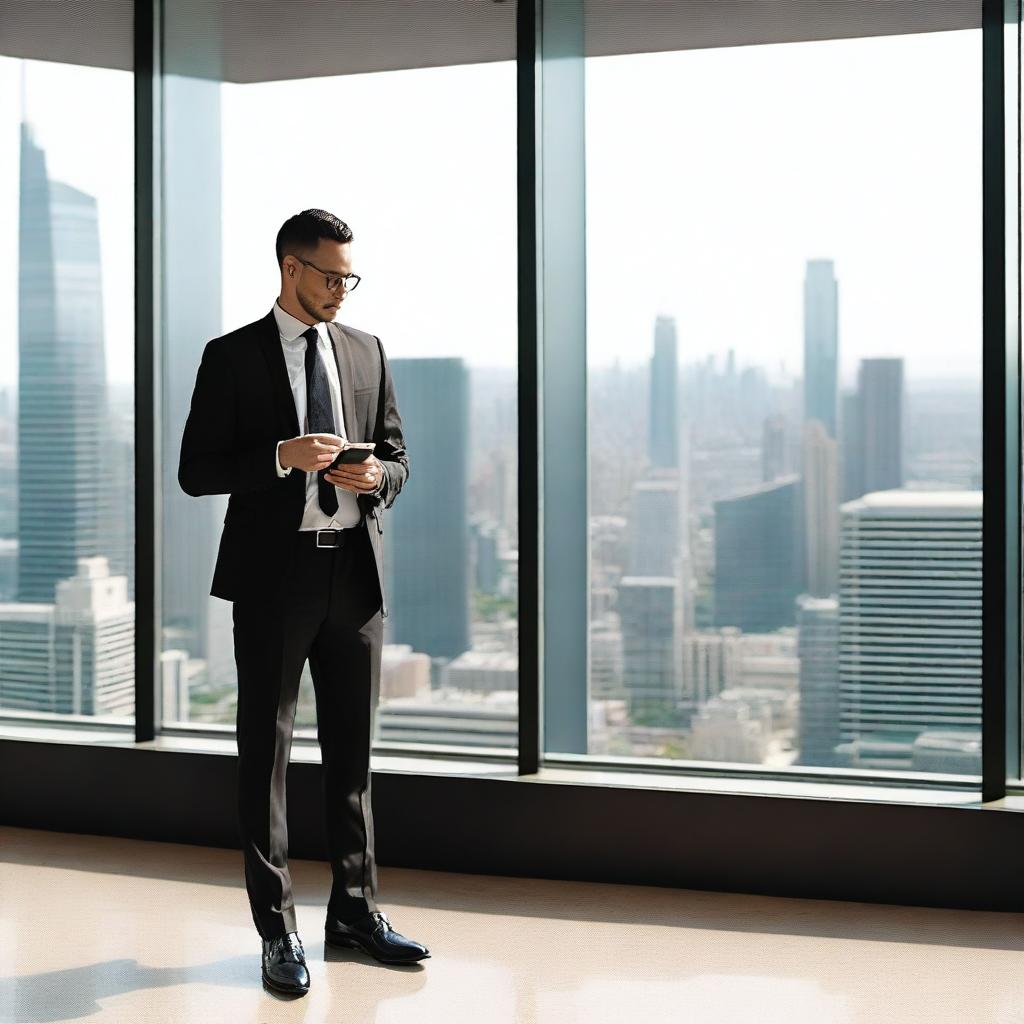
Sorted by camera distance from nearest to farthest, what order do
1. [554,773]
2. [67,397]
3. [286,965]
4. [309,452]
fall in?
[309,452] → [286,965] → [554,773] → [67,397]

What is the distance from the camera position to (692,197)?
3398mm

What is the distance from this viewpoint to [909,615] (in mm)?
3285

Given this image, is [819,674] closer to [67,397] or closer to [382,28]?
[382,28]

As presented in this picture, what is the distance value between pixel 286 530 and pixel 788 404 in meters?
1.48

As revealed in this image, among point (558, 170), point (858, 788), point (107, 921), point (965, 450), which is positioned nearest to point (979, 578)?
point (965, 450)

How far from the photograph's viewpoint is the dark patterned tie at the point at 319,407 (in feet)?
8.59

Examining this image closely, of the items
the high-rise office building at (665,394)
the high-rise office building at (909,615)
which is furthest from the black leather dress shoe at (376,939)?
the high-rise office building at (665,394)

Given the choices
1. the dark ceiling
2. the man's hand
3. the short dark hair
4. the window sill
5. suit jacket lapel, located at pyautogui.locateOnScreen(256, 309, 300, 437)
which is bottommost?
the window sill

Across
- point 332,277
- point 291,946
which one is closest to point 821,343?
point 332,277

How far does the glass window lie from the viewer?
139 inches

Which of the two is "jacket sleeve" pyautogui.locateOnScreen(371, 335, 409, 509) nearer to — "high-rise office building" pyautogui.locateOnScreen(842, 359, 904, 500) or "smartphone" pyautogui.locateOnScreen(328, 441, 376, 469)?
"smartphone" pyautogui.locateOnScreen(328, 441, 376, 469)

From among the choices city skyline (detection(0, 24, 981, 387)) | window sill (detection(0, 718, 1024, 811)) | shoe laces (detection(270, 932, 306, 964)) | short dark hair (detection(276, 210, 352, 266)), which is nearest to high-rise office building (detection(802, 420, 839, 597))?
city skyline (detection(0, 24, 981, 387))

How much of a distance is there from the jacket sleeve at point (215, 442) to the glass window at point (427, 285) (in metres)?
1.00

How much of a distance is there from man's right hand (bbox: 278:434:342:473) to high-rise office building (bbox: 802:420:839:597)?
1.42m
